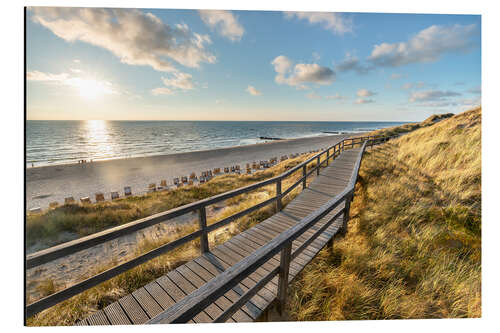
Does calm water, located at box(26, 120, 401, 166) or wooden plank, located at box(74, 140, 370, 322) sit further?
calm water, located at box(26, 120, 401, 166)

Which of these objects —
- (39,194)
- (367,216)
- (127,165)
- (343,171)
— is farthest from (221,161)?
(367,216)

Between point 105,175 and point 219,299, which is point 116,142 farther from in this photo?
point 219,299

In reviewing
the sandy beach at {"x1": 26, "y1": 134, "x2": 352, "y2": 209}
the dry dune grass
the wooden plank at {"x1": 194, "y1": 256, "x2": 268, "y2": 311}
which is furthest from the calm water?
the sandy beach at {"x1": 26, "y1": 134, "x2": 352, "y2": 209}

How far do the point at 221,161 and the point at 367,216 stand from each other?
24480 millimetres

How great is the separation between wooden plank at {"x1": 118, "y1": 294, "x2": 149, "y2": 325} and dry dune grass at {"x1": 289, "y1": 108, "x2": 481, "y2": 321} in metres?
1.78

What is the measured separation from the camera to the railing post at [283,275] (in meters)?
2.08

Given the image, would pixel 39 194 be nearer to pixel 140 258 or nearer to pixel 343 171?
pixel 140 258

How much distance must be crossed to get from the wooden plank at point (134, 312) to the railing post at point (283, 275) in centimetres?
158

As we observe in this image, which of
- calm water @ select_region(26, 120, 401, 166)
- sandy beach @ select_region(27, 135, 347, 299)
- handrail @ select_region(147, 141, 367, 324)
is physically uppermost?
calm water @ select_region(26, 120, 401, 166)

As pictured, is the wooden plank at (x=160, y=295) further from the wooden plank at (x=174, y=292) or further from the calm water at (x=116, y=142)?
the calm water at (x=116, y=142)

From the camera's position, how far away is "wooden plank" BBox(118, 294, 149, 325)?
2.18 m

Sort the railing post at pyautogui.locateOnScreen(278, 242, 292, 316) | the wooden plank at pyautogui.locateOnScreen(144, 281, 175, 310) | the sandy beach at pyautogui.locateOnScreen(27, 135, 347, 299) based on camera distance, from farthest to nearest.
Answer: the sandy beach at pyautogui.locateOnScreen(27, 135, 347, 299)
the wooden plank at pyautogui.locateOnScreen(144, 281, 175, 310)
the railing post at pyautogui.locateOnScreen(278, 242, 292, 316)

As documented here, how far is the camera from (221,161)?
90.8ft

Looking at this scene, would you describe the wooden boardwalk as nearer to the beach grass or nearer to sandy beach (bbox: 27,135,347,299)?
the beach grass
